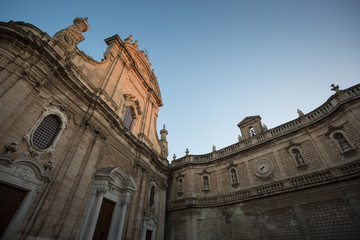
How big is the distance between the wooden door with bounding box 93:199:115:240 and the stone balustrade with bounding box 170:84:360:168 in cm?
804

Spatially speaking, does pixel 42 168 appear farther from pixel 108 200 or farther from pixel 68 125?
pixel 108 200

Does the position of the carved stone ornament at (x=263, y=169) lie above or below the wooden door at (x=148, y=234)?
above

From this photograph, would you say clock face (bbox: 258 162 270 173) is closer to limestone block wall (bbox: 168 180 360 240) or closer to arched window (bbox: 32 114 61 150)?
limestone block wall (bbox: 168 180 360 240)

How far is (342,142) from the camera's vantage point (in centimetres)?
1107

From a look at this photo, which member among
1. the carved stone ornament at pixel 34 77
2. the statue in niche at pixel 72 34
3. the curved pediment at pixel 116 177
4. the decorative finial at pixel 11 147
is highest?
the statue in niche at pixel 72 34

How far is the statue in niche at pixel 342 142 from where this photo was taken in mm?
Answer: 10680

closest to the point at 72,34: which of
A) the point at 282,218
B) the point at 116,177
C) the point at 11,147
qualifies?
the point at 11,147

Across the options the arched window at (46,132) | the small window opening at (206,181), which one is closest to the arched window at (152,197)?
the small window opening at (206,181)

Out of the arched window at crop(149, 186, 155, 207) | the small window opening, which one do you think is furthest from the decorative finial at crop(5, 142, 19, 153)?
the small window opening

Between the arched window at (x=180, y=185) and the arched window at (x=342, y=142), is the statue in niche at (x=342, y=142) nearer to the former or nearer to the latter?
the arched window at (x=342, y=142)

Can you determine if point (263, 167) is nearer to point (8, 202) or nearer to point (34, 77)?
point (8, 202)

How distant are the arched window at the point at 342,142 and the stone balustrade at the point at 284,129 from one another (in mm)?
1443

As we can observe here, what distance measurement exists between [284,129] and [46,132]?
15.3 meters

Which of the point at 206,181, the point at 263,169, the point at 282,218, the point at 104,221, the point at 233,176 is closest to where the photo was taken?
the point at 104,221
